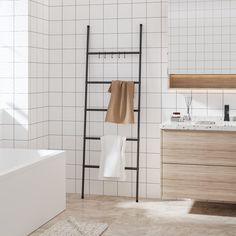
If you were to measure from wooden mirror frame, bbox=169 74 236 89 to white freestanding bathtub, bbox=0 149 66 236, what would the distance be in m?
1.39

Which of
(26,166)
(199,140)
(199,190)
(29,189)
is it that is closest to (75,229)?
(29,189)

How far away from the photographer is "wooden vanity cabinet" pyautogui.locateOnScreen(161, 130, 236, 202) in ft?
14.1

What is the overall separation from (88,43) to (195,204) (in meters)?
1.93

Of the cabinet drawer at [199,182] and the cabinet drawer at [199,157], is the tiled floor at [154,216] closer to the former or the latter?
the cabinet drawer at [199,182]

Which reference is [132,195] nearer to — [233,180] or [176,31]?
[233,180]

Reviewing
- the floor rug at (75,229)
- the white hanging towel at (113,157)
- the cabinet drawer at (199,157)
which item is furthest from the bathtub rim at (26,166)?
the cabinet drawer at (199,157)

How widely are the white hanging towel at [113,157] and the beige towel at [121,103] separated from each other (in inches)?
7.7

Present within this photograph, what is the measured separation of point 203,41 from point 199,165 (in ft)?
4.00

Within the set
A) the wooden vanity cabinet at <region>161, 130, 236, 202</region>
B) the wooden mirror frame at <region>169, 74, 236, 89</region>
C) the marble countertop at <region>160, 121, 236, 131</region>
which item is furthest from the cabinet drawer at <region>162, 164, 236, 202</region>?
the wooden mirror frame at <region>169, 74, 236, 89</region>

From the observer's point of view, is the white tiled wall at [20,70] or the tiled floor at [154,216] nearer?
the tiled floor at [154,216]

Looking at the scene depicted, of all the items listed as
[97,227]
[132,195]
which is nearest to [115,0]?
[132,195]

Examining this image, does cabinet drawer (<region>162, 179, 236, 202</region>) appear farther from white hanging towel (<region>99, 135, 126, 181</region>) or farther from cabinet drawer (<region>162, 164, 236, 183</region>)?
white hanging towel (<region>99, 135, 126, 181</region>)

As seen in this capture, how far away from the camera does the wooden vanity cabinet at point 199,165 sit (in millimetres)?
4301

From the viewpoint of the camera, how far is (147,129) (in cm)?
511
